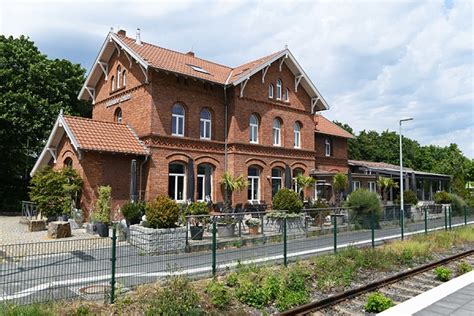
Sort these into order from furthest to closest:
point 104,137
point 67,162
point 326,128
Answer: point 326,128
point 67,162
point 104,137

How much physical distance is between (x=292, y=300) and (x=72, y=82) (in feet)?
101

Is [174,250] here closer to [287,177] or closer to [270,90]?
[287,177]

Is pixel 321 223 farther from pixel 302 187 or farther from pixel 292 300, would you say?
pixel 292 300

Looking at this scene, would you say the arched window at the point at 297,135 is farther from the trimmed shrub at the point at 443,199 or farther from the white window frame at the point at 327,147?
the trimmed shrub at the point at 443,199

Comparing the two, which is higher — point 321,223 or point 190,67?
point 190,67

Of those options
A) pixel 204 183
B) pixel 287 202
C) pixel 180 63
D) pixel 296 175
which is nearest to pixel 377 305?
pixel 287 202

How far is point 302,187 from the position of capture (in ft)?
82.5

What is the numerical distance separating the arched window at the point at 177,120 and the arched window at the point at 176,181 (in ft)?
5.60

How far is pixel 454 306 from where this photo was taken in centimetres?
764

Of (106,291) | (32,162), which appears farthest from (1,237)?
(32,162)

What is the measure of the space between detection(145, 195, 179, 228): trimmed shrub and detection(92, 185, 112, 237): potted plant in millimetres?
2912

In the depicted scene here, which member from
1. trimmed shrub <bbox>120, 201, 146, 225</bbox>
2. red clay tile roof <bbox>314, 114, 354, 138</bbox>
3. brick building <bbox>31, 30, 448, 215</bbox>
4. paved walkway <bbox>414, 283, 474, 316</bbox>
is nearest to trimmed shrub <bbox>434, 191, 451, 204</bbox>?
red clay tile roof <bbox>314, 114, 354, 138</bbox>

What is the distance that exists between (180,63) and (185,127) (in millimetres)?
3854

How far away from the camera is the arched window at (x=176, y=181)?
20344 mm
